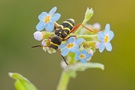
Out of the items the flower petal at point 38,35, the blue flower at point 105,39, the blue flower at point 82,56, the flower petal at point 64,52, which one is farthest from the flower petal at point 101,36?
the flower petal at point 38,35

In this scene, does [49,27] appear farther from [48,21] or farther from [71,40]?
[71,40]

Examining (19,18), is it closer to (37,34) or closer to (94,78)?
(94,78)

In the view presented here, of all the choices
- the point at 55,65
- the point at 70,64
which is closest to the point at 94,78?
the point at 55,65

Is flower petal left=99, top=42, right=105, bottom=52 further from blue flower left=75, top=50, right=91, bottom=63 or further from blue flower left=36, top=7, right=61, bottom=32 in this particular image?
blue flower left=36, top=7, right=61, bottom=32

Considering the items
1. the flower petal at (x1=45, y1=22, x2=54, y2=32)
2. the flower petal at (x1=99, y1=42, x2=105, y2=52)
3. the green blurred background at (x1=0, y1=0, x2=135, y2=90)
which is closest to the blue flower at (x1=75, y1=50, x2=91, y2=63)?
the flower petal at (x1=99, y1=42, x2=105, y2=52)

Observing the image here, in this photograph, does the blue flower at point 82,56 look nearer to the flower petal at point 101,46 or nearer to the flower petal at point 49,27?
the flower petal at point 101,46
